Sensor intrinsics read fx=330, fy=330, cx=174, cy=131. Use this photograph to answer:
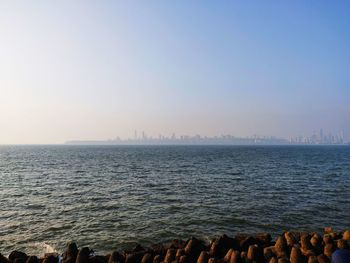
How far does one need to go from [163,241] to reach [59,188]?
22778mm

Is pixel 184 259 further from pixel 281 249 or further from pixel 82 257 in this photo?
pixel 281 249

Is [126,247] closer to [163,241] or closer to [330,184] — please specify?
[163,241]

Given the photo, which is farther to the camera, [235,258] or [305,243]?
[305,243]

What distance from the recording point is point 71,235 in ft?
61.4

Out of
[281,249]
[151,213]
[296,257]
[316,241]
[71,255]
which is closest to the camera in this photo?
[296,257]

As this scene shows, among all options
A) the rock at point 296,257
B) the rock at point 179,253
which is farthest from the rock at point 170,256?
the rock at point 296,257

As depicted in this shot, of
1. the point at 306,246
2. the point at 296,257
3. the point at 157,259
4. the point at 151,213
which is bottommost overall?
the point at 151,213

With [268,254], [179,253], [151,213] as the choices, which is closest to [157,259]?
[179,253]

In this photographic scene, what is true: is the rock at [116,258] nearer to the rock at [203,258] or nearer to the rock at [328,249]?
the rock at [203,258]

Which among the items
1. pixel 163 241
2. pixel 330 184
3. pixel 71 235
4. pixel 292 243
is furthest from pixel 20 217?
pixel 330 184

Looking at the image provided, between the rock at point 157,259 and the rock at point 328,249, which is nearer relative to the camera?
the rock at point 157,259

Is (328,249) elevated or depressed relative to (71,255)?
elevated

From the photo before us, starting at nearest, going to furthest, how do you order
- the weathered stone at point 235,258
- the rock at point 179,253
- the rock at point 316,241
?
the weathered stone at point 235,258
the rock at point 179,253
the rock at point 316,241

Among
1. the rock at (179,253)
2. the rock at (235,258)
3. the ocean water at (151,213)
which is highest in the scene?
the rock at (235,258)
